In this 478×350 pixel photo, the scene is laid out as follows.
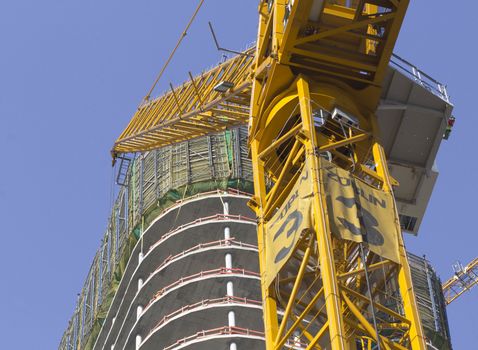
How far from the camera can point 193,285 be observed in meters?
60.2

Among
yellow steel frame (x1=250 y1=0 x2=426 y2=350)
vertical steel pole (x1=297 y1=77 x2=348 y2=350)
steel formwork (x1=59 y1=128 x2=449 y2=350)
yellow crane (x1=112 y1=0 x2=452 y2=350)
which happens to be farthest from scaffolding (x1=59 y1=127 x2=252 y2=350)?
vertical steel pole (x1=297 y1=77 x2=348 y2=350)

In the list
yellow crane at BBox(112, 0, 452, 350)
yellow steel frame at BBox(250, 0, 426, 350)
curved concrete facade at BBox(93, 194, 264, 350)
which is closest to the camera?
yellow crane at BBox(112, 0, 452, 350)

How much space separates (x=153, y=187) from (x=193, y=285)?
1303 cm

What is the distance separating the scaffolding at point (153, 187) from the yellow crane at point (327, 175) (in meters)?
20.2

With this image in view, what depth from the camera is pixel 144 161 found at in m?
76.2

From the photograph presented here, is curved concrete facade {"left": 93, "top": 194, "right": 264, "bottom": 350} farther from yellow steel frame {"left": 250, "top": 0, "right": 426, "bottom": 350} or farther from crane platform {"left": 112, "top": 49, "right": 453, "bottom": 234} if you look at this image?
yellow steel frame {"left": 250, "top": 0, "right": 426, "bottom": 350}

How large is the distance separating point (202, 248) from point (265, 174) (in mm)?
17089

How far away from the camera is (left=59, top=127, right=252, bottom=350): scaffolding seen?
6919 centimetres

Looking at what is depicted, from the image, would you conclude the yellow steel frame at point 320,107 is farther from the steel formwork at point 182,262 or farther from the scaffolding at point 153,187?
the scaffolding at point 153,187

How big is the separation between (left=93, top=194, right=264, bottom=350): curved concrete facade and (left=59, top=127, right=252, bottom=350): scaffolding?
2487 mm

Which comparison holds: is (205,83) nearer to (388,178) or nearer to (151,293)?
(151,293)

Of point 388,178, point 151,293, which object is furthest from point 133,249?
point 388,178

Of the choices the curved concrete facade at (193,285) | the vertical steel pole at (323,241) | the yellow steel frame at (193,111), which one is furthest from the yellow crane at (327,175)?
the yellow steel frame at (193,111)

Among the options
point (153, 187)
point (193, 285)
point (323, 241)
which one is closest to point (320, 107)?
point (323, 241)
